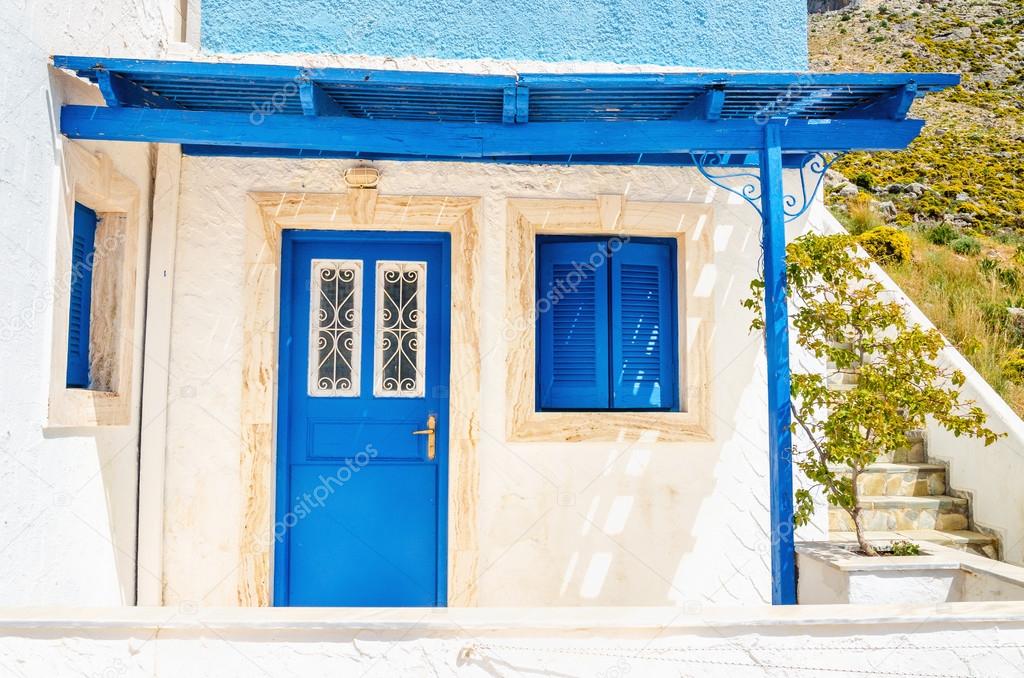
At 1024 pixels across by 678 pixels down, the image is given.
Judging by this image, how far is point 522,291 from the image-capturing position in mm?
5004

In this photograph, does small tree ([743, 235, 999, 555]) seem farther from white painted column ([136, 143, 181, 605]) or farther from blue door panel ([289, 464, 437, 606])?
white painted column ([136, 143, 181, 605])

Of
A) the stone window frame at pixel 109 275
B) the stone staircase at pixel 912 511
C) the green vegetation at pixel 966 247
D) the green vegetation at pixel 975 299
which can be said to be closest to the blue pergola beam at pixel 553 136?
the stone window frame at pixel 109 275

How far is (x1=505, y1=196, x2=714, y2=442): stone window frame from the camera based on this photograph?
4934 mm

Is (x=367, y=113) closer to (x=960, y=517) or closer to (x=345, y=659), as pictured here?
(x=345, y=659)

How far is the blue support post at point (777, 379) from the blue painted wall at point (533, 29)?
4.93 feet

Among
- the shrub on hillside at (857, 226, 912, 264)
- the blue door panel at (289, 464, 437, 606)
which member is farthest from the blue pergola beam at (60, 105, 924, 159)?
the shrub on hillside at (857, 226, 912, 264)

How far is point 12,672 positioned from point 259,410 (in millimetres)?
2170

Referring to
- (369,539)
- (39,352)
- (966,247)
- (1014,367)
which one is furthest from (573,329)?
(966,247)

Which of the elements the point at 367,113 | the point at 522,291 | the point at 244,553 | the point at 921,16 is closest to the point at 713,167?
the point at 522,291

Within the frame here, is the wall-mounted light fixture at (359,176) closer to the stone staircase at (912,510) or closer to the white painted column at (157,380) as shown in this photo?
the white painted column at (157,380)

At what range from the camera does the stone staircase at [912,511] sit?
5.23 meters

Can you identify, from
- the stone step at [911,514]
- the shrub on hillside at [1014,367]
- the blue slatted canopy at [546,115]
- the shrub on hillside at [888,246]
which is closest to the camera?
the blue slatted canopy at [546,115]

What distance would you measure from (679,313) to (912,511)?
210 cm

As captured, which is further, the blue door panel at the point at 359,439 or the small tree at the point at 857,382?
the blue door panel at the point at 359,439
